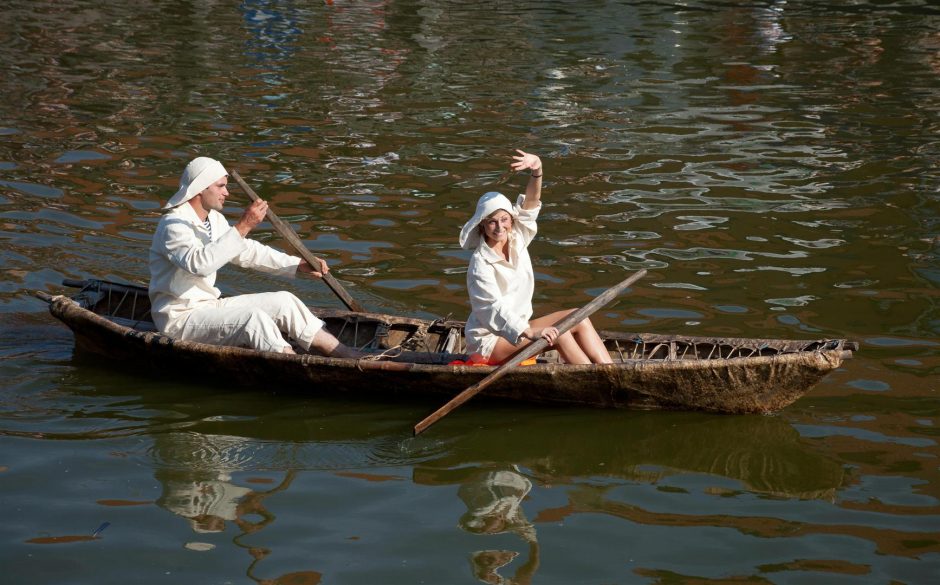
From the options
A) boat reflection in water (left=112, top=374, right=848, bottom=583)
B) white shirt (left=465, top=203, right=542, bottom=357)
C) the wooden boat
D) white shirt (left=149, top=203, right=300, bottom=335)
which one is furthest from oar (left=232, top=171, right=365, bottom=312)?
white shirt (left=465, top=203, right=542, bottom=357)

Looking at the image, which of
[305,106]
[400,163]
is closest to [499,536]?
[400,163]

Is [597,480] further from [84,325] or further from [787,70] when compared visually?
[787,70]

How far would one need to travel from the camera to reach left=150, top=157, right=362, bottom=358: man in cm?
743

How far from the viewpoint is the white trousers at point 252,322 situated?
7.61 metres

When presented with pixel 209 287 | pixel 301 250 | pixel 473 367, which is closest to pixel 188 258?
pixel 209 287

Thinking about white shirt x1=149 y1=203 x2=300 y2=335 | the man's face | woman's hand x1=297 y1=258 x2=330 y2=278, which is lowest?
woman's hand x1=297 y1=258 x2=330 y2=278

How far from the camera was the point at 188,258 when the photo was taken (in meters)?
7.45

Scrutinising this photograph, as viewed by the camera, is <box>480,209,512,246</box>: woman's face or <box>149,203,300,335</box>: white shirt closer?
<box>480,209,512,246</box>: woman's face

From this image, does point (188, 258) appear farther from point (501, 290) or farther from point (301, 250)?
point (501, 290)

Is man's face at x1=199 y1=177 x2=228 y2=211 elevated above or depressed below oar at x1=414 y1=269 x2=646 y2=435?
above

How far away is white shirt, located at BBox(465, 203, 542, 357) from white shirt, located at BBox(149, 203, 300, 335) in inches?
58.9

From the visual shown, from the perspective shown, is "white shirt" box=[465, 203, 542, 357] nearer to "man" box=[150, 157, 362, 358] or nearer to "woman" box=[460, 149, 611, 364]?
"woman" box=[460, 149, 611, 364]

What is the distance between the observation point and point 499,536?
5.82 metres

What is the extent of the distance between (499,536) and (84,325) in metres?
3.61
